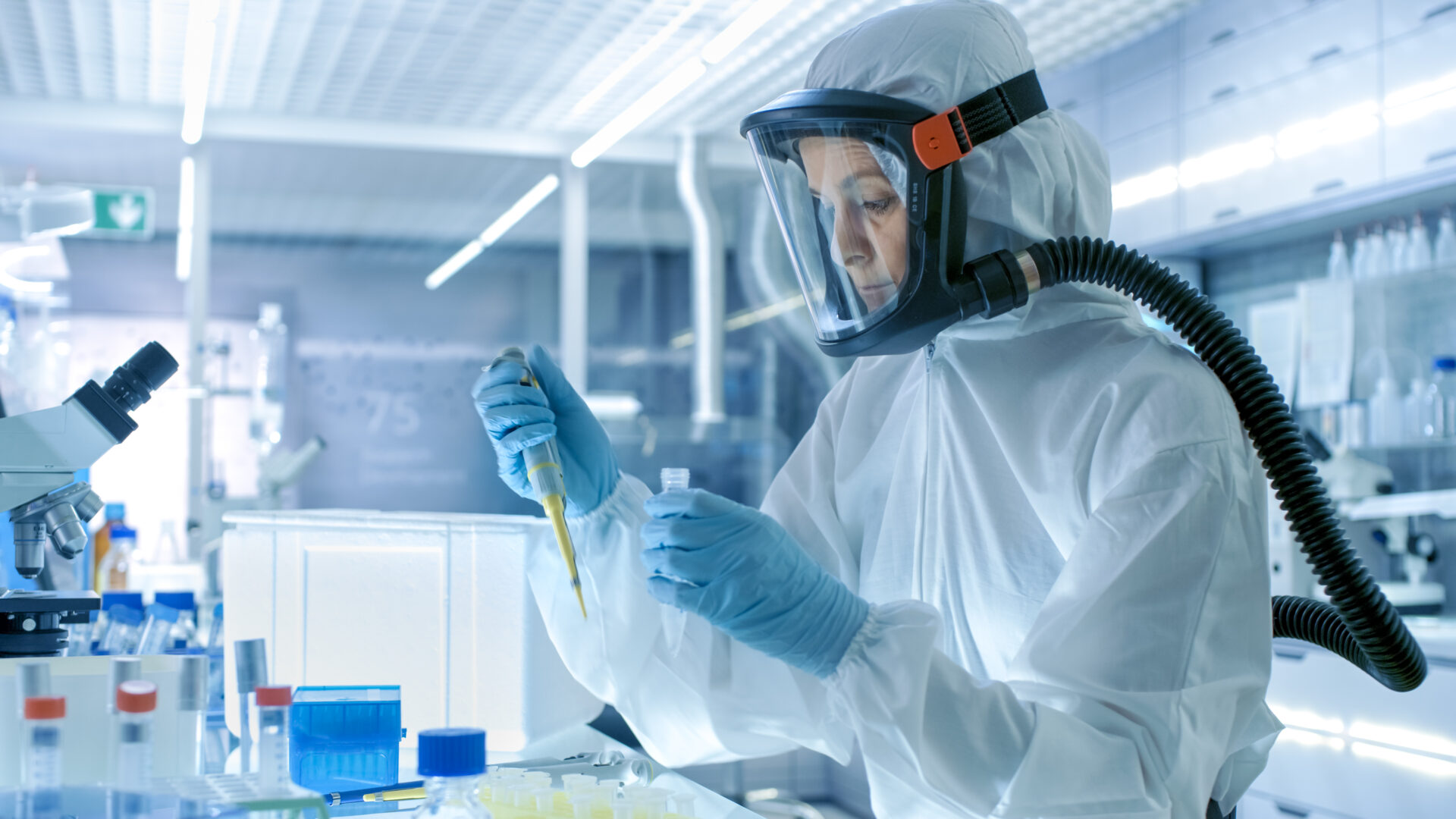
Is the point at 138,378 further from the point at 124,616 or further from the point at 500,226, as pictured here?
the point at 500,226

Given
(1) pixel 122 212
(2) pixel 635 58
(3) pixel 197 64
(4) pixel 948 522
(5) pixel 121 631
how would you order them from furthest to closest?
(1) pixel 122 212 < (2) pixel 635 58 < (3) pixel 197 64 < (5) pixel 121 631 < (4) pixel 948 522

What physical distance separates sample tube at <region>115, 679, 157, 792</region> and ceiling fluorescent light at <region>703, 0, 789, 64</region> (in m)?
3.35

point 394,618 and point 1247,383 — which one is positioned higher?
point 1247,383

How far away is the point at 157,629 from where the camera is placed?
63.7 inches

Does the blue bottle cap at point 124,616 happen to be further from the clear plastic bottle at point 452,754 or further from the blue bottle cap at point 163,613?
the clear plastic bottle at point 452,754

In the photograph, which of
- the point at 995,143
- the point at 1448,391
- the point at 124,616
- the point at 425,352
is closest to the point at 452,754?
the point at 995,143

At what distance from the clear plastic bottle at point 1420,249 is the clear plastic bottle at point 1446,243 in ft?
0.08

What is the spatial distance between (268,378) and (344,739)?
13.1 ft

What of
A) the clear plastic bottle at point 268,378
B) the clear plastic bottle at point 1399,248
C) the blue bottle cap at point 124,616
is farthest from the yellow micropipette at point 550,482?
the clear plastic bottle at point 268,378

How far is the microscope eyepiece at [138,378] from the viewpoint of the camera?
110cm

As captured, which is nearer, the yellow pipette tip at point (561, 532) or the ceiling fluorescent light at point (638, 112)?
the yellow pipette tip at point (561, 532)

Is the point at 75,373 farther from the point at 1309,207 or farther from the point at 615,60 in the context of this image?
the point at 1309,207

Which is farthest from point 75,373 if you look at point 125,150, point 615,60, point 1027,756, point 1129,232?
point 1027,756

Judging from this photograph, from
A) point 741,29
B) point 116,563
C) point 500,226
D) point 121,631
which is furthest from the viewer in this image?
point 500,226
